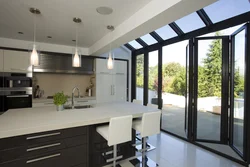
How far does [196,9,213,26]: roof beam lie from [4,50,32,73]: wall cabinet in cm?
437

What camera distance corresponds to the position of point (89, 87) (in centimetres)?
504

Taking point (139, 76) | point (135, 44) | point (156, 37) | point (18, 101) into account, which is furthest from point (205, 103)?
point (18, 101)

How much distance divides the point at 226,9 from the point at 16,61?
497 cm

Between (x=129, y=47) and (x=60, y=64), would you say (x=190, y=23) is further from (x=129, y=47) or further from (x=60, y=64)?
(x=60, y=64)

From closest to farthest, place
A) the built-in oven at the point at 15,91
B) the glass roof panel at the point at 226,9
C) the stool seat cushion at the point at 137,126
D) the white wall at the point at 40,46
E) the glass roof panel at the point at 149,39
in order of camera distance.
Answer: the stool seat cushion at the point at 137,126
the glass roof panel at the point at 226,9
the built-in oven at the point at 15,91
the white wall at the point at 40,46
the glass roof panel at the point at 149,39

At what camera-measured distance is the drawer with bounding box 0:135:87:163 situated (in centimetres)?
153

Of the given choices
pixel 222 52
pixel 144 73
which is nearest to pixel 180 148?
pixel 222 52

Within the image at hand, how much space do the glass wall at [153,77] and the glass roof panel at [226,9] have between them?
192cm

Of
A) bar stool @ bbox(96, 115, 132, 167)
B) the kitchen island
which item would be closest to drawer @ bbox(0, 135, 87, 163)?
the kitchen island

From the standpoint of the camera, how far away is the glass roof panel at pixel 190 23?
313 centimetres

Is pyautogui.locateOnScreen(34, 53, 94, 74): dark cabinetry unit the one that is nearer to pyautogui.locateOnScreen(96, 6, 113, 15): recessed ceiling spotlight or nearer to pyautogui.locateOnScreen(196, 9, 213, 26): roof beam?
pyautogui.locateOnScreen(96, 6, 113, 15): recessed ceiling spotlight

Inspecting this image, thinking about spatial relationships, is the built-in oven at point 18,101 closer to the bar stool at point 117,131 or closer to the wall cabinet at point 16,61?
the wall cabinet at point 16,61

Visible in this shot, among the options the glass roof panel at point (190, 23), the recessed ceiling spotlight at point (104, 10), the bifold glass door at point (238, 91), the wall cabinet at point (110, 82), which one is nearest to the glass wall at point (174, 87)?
the glass roof panel at point (190, 23)

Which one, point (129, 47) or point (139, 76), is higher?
point (129, 47)
